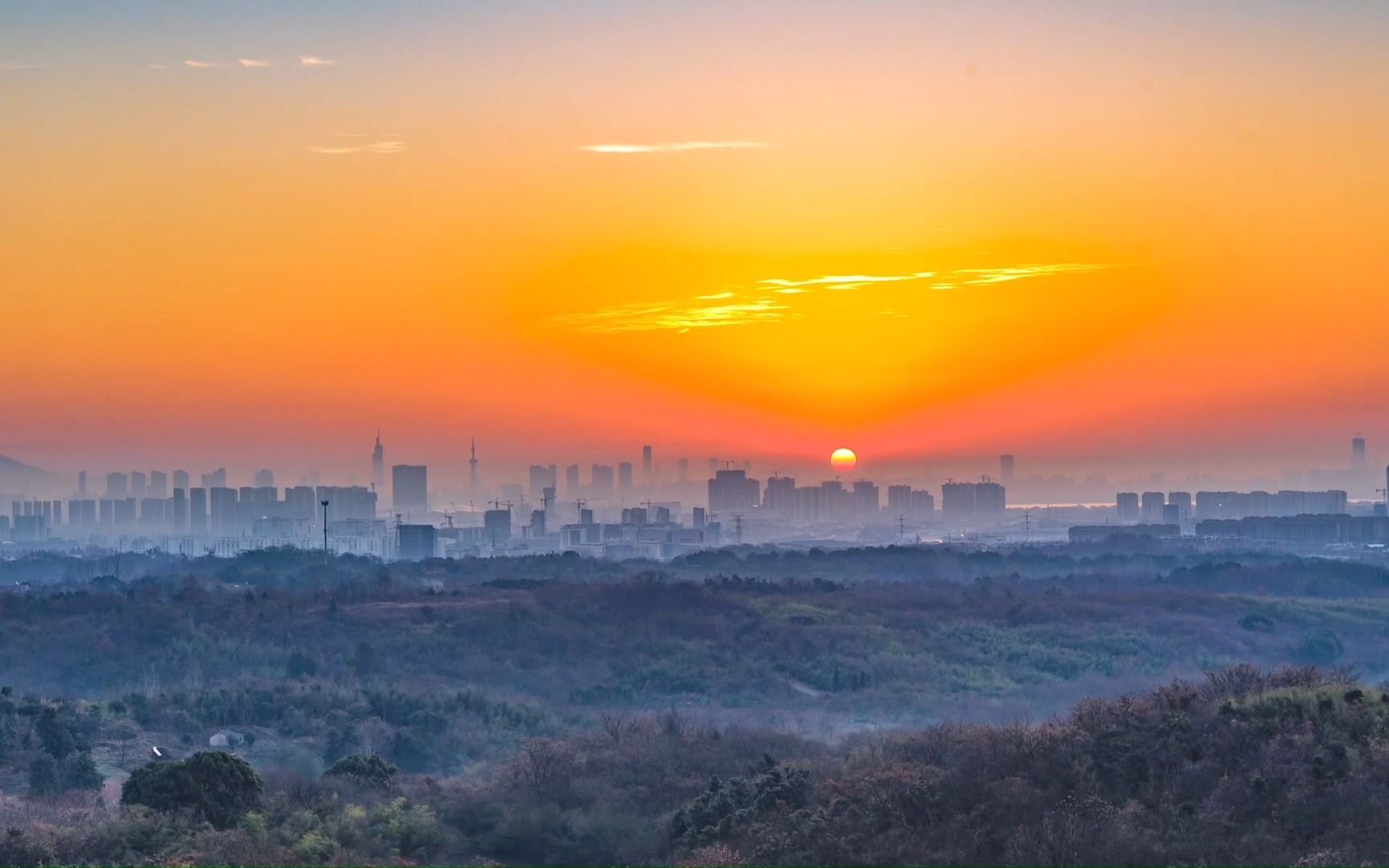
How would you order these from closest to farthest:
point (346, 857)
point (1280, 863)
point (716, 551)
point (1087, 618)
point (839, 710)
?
point (1280, 863), point (346, 857), point (839, 710), point (1087, 618), point (716, 551)

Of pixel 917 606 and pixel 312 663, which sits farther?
pixel 917 606

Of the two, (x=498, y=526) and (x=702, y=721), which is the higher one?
(x=498, y=526)

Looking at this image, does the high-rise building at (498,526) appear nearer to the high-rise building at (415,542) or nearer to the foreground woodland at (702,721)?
the high-rise building at (415,542)

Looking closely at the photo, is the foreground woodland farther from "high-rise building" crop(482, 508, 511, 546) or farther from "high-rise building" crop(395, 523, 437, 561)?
"high-rise building" crop(482, 508, 511, 546)

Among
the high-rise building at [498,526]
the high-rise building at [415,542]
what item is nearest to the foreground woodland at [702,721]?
the high-rise building at [415,542]

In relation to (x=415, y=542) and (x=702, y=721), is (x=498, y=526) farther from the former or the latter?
(x=702, y=721)

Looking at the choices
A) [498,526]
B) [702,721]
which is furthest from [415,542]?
[702,721]

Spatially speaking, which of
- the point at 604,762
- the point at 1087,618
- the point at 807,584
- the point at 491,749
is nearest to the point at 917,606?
the point at 1087,618

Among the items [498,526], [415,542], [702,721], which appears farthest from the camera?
[498,526]

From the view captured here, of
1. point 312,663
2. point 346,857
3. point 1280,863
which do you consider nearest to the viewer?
point 1280,863

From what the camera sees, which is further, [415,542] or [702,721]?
[415,542]

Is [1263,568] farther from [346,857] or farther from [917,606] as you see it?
[346,857]
